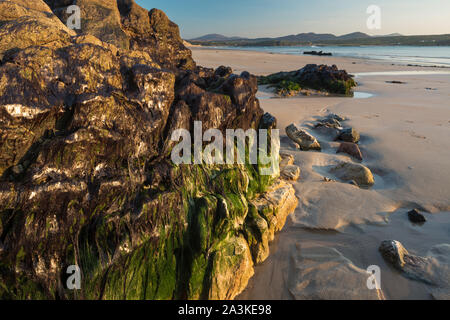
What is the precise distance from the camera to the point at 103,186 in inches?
102

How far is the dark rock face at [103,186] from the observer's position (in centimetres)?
227

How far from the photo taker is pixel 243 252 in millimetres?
2844

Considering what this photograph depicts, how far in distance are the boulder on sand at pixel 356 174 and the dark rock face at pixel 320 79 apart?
10.5 metres

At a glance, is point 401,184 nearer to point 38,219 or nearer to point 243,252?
point 243,252

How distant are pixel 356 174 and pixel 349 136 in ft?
7.17

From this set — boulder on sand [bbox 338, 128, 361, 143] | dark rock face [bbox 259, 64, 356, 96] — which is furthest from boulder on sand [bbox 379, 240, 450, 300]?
dark rock face [bbox 259, 64, 356, 96]

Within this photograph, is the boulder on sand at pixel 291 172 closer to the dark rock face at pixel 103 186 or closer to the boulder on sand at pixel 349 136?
the dark rock face at pixel 103 186

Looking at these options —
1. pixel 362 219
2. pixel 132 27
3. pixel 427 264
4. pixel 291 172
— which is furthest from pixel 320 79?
pixel 427 264

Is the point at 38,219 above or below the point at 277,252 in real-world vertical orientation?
above

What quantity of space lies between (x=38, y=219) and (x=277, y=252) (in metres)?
2.48

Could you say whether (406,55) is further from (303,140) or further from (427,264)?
(427,264)
